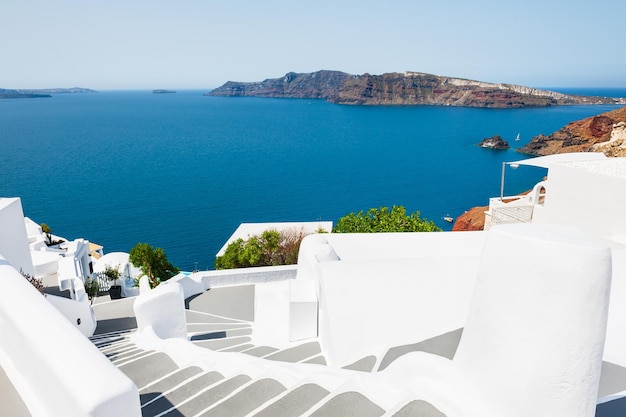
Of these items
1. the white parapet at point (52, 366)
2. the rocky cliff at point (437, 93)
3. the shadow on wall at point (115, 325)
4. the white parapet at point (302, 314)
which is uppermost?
the rocky cliff at point (437, 93)

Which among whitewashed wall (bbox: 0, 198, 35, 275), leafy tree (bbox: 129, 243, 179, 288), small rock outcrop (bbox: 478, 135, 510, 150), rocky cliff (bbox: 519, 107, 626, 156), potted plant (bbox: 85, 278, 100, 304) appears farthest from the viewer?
small rock outcrop (bbox: 478, 135, 510, 150)

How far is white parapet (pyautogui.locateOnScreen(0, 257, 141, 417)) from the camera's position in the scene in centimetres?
253

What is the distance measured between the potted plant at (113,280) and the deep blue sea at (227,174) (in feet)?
57.2

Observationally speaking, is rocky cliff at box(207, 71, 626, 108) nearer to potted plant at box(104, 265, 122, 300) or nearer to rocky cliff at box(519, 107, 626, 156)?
rocky cliff at box(519, 107, 626, 156)

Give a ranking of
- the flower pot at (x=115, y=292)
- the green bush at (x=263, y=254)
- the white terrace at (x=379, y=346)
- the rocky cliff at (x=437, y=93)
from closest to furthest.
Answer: the white terrace at (x=379, y=346), the green bush at (x=263, y=254), the flower pot at (x=115, y=292), the rocky cliff at (x=437, y=93)

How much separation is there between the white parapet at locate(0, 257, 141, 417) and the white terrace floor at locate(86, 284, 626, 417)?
6.09ft

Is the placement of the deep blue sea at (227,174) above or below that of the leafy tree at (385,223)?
below

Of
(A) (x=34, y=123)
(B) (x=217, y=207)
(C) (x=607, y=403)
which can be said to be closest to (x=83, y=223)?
(B) (x=217, y=207)

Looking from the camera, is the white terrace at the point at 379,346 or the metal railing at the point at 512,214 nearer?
the white terrace at the point at 379,346

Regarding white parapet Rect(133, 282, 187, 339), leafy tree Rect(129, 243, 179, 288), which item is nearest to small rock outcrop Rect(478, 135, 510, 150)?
leafy tree Rect(129, 243, 179, 288)

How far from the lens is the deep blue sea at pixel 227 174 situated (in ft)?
158

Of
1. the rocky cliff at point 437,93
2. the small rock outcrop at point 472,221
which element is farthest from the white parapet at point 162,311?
the rocky cliff at point 437,93

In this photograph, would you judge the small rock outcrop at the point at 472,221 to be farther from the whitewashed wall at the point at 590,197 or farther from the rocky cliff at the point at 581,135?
the rocky cliff at the point at 581,135

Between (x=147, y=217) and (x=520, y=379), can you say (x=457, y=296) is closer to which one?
(x=520, y=379)
